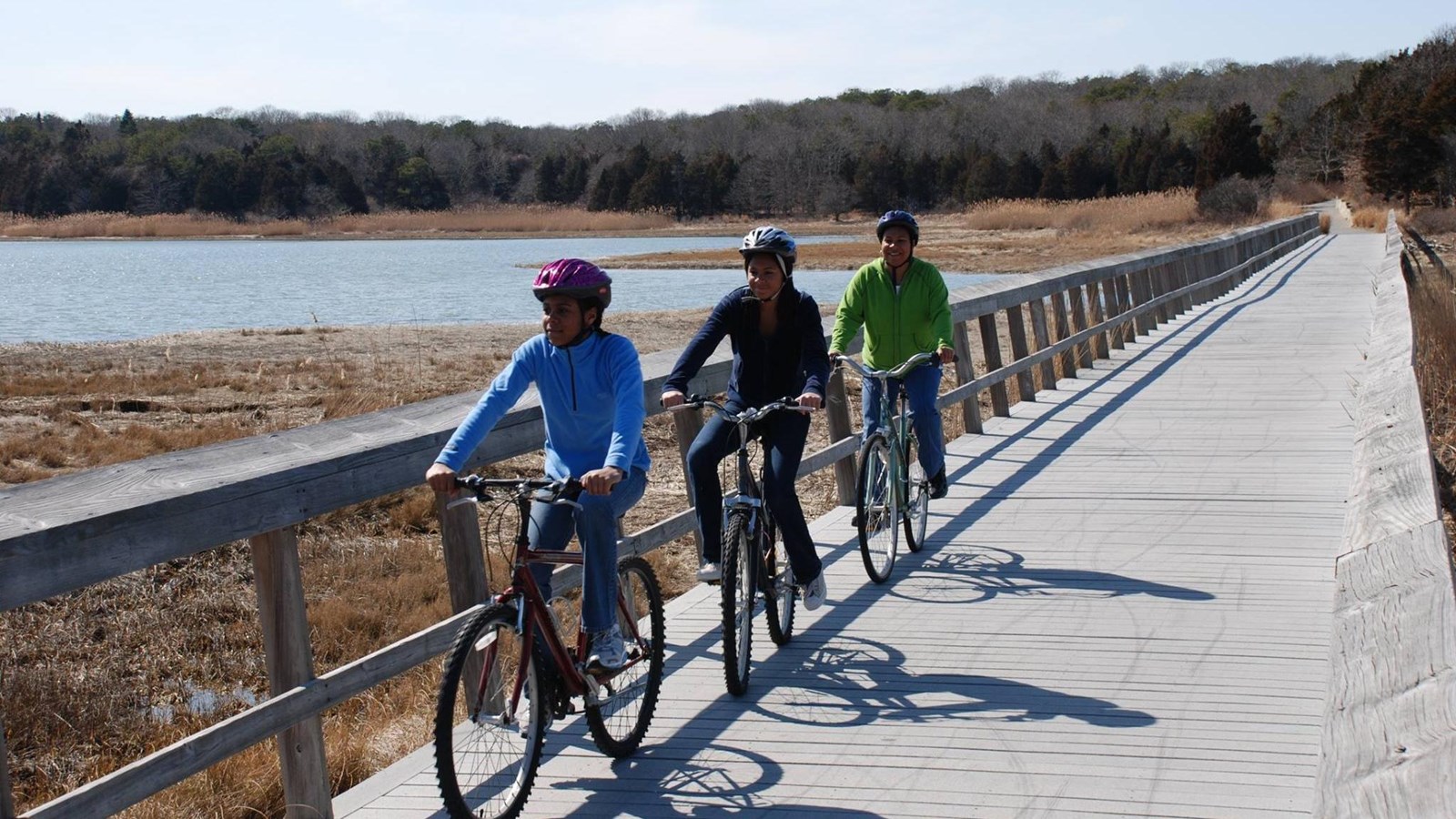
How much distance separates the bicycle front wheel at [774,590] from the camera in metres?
5.81

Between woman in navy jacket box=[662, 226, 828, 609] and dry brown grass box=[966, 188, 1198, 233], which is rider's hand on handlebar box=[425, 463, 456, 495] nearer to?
A: woman in navy jacket box=[662, 226, 828, 609]

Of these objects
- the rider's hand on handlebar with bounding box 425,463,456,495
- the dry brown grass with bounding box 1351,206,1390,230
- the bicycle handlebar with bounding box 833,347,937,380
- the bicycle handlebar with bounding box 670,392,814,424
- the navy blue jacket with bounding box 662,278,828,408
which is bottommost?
the dry brown grass with bounding box 1351,206,1390,230

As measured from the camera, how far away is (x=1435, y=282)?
22.3 meters

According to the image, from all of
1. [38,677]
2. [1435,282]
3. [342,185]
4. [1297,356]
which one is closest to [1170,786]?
[38,677]

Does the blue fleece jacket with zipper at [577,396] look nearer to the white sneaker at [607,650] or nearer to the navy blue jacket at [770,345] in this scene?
the white sneaker at [607,650]

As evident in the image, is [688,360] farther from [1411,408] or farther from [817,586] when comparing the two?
[1411,408]

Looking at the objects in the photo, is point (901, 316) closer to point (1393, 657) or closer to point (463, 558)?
point (463, 558)

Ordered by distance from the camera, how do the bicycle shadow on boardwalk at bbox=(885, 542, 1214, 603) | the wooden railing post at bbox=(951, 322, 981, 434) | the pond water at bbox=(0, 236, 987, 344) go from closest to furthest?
the bicycle shadow on boardwalk at bbox=(885, 542, 1214, 603) < the wooden railing post at bbox=(951, 322, 981, 434) < the pond water at bbox=(0, 236, 987, 344)

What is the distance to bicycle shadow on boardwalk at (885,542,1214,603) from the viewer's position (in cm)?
687

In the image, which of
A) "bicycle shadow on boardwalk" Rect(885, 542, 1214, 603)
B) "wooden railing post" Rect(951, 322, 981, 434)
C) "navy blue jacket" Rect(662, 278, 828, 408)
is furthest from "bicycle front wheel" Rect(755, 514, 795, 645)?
"wooden railing post" Rect(951, 322, 981, 434)

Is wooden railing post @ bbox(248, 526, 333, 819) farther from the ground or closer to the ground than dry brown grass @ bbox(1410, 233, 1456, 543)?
farther from the ground

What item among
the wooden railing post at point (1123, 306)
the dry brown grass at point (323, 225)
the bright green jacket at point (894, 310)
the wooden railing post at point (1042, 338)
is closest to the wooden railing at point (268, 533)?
the bright green jacket at point (894, 310)

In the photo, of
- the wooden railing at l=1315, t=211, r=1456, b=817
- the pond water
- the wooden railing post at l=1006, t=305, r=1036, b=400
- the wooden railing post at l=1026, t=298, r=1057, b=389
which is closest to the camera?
the wooden railing at l=1315, t=211, r=1456, b=817

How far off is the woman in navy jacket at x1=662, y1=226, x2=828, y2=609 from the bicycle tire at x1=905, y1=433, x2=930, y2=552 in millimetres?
1647
